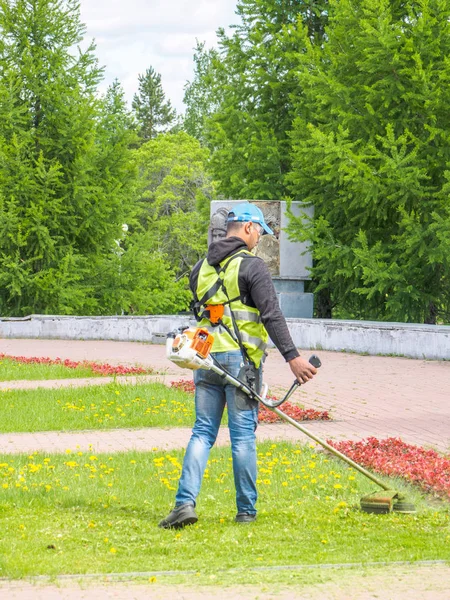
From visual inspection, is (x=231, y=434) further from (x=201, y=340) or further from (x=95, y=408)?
(x=95, y=408)

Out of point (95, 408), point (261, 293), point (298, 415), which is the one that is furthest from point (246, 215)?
point (95, 408)

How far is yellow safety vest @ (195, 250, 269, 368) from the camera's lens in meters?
6.24

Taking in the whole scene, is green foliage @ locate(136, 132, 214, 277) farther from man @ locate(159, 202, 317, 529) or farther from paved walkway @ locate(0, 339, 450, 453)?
man @ locate(159, 202, 317, 529)

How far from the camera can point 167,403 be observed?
41.5 feet

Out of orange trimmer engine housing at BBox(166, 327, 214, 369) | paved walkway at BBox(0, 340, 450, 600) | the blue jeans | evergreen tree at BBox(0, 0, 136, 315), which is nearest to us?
paved walkway at BBox(0, 340, 450, 600)

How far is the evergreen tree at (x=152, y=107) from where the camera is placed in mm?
82812

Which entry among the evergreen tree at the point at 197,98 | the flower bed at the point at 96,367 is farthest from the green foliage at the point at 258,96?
the evergreen tree at the point at 197,98

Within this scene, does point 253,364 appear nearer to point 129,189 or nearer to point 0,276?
point 0,276

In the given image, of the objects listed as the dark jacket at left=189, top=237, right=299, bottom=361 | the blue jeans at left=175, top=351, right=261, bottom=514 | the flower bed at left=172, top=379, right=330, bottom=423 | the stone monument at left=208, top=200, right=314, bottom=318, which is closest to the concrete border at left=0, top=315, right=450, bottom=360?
the stone monument at left=208, top=200, right=314, bottom=318

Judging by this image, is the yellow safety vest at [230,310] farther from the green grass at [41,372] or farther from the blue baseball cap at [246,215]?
Answer: the green grass at [41,372]

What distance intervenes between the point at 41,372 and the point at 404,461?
377 inches

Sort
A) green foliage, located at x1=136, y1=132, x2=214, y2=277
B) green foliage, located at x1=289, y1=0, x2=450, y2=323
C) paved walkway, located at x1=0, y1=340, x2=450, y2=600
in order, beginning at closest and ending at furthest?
paved walkway, located at x1=0, y1=340, x2=450, y2=600, green foliage, located at x1=289, y1=0, x2=450, y2=323, green foliage, located at x1=136, y1=132, x2=214, y2=277

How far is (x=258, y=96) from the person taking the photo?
29.9m

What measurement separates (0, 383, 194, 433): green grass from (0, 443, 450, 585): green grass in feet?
7.28
